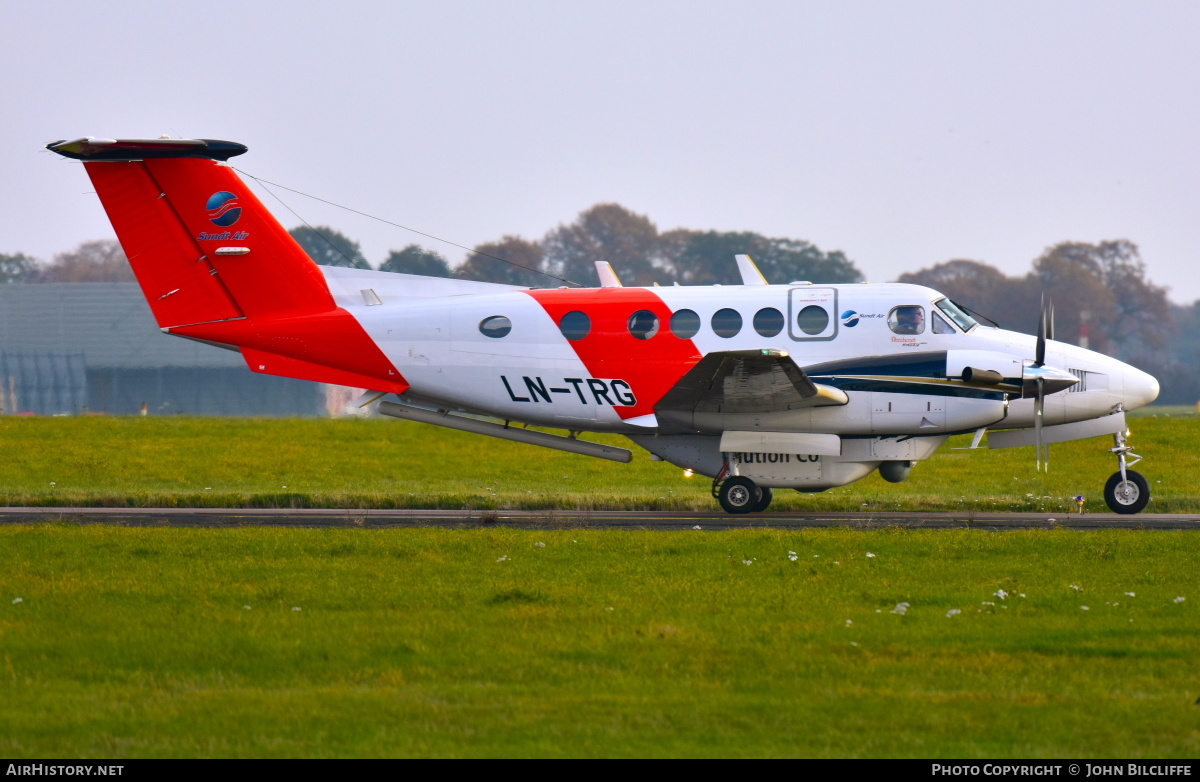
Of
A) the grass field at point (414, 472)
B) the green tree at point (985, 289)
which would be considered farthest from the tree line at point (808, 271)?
the grass field at point (414, 472)

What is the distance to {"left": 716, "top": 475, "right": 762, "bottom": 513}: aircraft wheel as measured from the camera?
67.0ft

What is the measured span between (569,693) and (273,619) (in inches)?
147

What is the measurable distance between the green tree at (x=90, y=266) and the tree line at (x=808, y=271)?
0.20ft

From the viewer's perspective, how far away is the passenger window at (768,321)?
2047cm

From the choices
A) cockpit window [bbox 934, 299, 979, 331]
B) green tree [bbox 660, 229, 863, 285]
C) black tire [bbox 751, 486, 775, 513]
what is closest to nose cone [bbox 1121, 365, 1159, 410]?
cockpit window [bbox 934, 299, 979, 331]

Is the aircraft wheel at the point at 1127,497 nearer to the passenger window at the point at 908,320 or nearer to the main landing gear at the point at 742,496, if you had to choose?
the passenger window at the point at 908,320

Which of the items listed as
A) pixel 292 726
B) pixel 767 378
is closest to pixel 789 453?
pixel 767 378

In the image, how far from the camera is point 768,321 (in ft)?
67.3

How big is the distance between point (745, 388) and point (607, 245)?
3578cm

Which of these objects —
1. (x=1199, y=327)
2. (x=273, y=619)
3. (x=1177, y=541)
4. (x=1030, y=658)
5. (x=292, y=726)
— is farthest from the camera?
(x=1199, y=327)

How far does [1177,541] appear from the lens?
52.0 feet

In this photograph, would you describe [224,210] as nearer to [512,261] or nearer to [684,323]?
[684,323]
